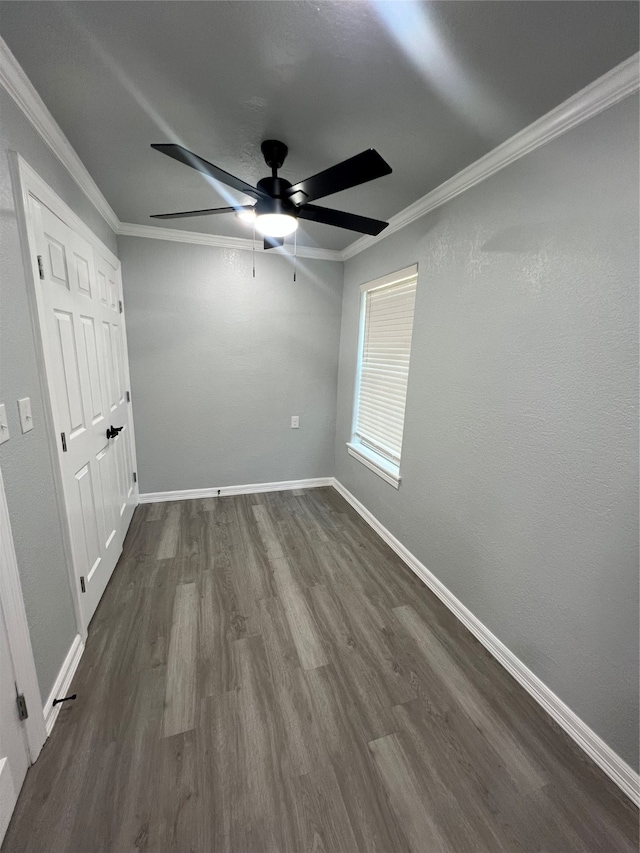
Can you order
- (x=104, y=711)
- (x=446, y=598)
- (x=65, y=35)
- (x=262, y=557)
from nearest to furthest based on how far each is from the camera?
(x=65, y=35) < (x=104, y=711) < (x=446, y=598) < (x=262, y=557)

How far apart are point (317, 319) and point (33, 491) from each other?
2621 millimetres

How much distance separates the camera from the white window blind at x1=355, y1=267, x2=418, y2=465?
242 cm

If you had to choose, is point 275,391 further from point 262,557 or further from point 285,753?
point 285,753

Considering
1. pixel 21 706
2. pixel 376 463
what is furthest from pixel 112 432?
pixel 376 463

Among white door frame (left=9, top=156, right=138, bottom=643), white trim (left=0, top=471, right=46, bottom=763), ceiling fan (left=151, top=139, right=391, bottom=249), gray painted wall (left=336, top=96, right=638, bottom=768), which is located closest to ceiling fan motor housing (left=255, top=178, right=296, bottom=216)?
ceiling fan (left=151, top=139, right=391, bottom=249)

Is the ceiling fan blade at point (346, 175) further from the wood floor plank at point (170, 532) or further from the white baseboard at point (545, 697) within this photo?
the wood floor plank at point (170, 532)

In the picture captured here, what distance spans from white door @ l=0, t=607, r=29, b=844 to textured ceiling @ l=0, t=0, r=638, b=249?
1.85 metres

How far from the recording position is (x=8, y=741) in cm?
107

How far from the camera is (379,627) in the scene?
6.10 feet

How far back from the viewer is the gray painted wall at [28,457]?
1137 millimetres

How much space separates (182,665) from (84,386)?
58.3 inches

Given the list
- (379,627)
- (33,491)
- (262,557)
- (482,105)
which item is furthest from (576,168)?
(262,557)

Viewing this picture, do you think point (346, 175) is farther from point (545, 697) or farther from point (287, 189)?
point (545, 697)

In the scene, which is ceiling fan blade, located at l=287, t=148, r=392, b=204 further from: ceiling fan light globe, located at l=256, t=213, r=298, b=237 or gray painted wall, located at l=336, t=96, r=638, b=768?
gray painted wall, located at l=336, t=96, r=638, b=768
